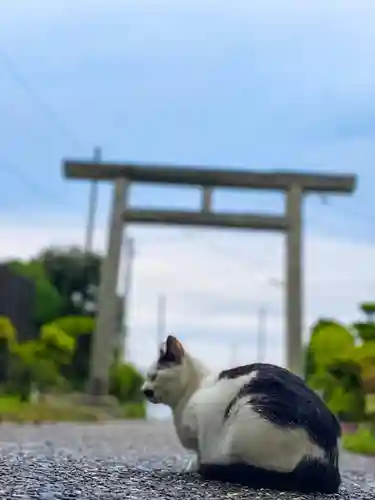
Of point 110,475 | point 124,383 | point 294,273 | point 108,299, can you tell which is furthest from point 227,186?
point 110,475

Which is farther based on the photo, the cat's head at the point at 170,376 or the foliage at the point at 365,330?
the foliage at the point at 365,330

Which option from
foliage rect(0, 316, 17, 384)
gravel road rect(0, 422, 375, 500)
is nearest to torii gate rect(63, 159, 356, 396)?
foliage rect(0, 316, 17, 384)

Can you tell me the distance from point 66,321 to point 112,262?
2958 millimetres

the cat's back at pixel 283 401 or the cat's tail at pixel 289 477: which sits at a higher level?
the cat's back at pixel 283 401

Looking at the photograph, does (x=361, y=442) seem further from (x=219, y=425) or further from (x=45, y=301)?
(x=45, y=301)

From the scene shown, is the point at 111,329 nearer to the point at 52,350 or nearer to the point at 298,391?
the point at 52,350

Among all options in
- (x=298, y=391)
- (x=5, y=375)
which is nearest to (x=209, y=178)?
(x=5, y=375)

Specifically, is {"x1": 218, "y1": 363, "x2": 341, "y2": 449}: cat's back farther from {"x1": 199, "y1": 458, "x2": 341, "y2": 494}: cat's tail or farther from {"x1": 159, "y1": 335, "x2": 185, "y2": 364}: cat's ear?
{"x1": 159, "y1": 335, "x2": 185, "y2": 364}: cat's ear

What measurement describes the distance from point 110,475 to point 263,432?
0.49 m

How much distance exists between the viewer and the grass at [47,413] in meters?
8.15

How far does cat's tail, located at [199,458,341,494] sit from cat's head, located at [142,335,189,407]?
34 cm

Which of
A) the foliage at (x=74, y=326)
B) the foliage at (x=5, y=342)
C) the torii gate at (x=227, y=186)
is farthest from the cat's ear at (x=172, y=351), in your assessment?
the foliage at (x=74, y=326)

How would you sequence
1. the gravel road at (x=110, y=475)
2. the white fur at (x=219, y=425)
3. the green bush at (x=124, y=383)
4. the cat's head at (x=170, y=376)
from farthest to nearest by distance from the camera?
the green bush at (x=124, y=383), the cat's head at (x=170, y=376), the white fur at (x=219, y=425), the gravel road at (x=110, y=475)

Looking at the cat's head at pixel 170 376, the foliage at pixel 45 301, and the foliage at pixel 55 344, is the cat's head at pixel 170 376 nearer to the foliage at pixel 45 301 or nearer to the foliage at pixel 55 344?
the foliage at pixel 55 344
